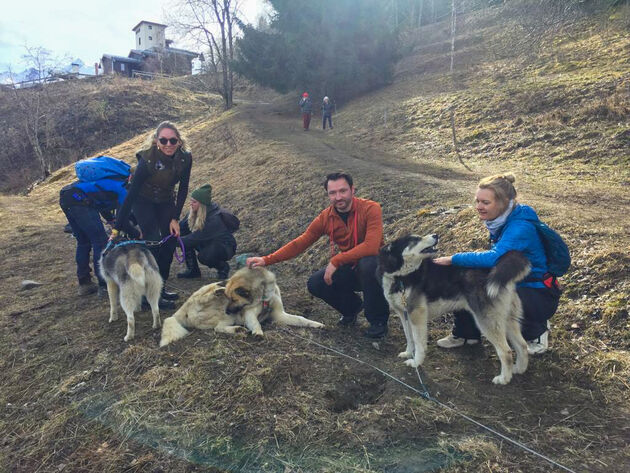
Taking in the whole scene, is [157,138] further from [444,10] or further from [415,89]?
[444,10]

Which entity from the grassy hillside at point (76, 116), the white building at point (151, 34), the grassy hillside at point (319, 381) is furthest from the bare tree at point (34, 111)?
the white building at point (151, 34)

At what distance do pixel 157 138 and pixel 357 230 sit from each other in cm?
293

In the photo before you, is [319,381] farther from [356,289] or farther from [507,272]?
[507,272]

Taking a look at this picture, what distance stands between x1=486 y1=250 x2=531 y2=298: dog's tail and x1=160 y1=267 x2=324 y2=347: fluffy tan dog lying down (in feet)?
6.74

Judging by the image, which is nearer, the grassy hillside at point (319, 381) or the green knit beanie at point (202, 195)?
the grassy hillside at point (319, 381)

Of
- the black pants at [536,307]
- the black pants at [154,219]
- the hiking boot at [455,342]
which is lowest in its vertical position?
the hiking boot at [455,342]

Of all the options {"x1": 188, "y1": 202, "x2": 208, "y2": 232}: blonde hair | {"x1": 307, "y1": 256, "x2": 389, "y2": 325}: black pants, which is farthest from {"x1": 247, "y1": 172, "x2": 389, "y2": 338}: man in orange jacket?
{"x1": 188, "y1": 202, "x2": 208, "y2": 232}: blonde hair

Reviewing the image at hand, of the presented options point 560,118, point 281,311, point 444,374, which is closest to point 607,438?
point 444,374

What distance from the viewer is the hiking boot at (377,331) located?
441cm

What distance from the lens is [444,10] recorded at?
50.3m

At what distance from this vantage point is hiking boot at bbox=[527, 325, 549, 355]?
12.3 ft

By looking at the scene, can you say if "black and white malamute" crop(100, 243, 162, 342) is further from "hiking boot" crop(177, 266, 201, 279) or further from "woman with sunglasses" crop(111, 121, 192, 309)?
"hiking boot" crop(177, 266, 201, 279)

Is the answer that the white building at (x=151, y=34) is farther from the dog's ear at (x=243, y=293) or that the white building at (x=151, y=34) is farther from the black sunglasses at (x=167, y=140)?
the dog's ear at (x=243, y=293)

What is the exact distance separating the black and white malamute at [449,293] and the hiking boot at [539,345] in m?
0.28
